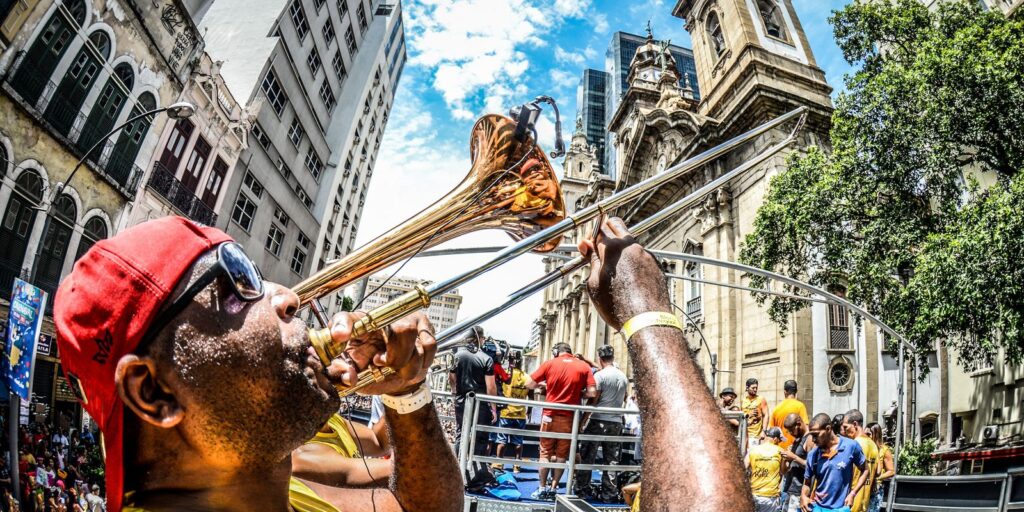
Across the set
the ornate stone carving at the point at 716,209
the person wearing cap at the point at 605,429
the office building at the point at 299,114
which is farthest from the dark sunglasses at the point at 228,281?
the office building at the point at 299,114

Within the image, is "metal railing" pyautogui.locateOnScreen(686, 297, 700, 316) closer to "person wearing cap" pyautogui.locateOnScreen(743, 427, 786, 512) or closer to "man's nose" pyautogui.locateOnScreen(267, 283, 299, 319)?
"person wearing cap" pyautogui.locateOnScreen(743, 427, 786, 512)

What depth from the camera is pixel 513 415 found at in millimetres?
7438

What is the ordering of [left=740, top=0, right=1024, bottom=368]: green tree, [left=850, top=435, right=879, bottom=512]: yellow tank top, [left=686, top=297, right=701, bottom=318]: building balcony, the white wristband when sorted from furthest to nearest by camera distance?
[left=686, top=297, right=701, bottom=318]: building balcony < [left=740, top=0, right=1024, bottom=368]: green tree < [left=850, top=435, right=879, bottom=512]: yellow tank top < the white wristband

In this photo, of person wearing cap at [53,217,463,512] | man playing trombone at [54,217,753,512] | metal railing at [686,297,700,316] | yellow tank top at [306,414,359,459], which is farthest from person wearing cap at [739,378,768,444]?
metal railing at [686,297,700,316]

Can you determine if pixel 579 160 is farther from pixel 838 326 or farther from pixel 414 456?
pixel 414 456

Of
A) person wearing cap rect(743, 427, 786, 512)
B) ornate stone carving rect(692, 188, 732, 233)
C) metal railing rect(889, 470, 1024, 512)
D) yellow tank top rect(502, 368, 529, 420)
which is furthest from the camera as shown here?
ornate stone carving rect(692, 188, 732, 233)

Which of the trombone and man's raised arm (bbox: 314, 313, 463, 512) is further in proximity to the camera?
man's raised arm (bbox: 314, 313, 463, 512)

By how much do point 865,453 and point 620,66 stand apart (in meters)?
85.3

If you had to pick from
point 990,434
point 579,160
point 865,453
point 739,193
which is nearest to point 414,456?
point 865,453

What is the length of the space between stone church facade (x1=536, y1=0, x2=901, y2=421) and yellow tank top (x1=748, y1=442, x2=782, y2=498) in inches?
316

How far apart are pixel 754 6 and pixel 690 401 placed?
1077 inches

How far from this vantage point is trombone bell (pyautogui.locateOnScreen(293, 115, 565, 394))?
7.14 feet

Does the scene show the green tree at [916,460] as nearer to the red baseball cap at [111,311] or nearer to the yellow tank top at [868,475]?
the yellow tank top at [868,475]

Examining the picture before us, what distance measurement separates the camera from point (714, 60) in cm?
2447
